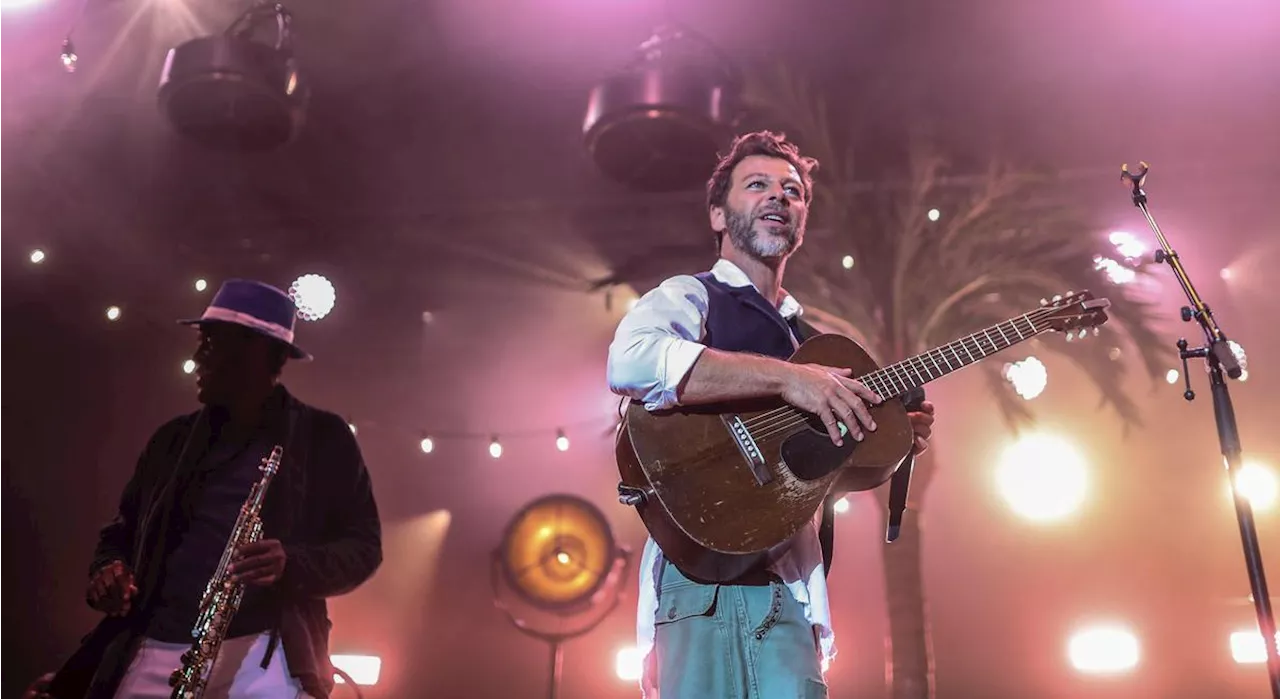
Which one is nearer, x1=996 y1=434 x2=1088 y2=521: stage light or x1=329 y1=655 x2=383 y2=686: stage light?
x1=329 y1=655 x2=383 y2=686: stage light

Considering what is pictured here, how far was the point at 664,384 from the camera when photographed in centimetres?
216

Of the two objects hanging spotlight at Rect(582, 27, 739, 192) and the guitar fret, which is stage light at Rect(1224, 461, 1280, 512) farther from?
the guitar fret

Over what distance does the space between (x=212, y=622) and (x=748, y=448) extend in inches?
84.6

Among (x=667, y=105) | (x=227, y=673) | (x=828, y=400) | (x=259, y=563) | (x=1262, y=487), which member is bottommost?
(x=227, y=673)

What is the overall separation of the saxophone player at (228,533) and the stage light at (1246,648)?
9.75m

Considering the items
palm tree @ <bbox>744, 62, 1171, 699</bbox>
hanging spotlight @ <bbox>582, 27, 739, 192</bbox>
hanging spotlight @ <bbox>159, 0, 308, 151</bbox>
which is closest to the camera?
hanging spotlight @ <bbox>159, 0, 308, 151</bbox>

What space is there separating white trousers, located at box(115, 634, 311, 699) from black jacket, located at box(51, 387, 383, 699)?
0.05 m

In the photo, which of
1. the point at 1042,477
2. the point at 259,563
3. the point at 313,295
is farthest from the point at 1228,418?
the point at 313,295

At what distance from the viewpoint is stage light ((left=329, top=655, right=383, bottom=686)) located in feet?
30.7

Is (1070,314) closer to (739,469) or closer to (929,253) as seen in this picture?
(739,469)

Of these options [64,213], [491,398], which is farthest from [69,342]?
[491,398]

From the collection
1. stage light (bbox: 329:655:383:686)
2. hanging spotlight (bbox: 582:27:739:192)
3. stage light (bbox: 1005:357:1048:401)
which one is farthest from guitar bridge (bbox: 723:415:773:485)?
stage light (bbox: 329:655:383:686)

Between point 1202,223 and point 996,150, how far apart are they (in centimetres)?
352

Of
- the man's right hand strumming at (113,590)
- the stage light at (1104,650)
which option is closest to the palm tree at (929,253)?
the stage light at (1104,650)
